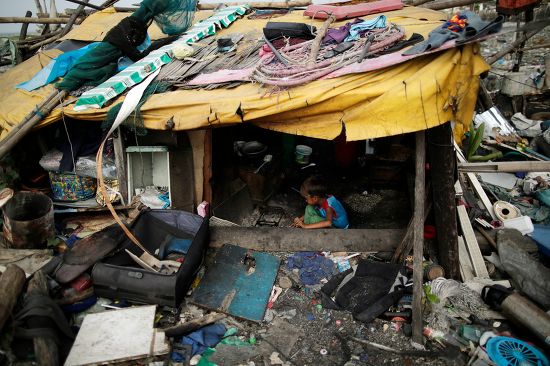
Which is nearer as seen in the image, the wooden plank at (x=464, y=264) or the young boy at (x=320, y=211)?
the wooden plank at (x=464, y=264)

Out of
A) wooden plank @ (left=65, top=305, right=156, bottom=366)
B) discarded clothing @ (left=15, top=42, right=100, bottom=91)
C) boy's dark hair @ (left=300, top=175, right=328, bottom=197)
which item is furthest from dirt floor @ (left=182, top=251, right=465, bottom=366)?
discarded clothing @ (left=15, top=42, right=100, bottom=91)

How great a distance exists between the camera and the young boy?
5.59 metres

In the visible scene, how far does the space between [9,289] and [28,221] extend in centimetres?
145

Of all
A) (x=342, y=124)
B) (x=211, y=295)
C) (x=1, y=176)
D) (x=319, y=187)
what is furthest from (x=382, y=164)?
(x=1, y=176)

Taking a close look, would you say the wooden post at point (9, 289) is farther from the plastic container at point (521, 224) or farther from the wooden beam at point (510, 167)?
the plastic container at point (521, 224)

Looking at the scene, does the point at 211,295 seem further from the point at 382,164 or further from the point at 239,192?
the point at 382,164

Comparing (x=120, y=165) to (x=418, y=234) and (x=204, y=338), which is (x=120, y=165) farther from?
(x=418, y=234)

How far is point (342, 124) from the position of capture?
151 inches

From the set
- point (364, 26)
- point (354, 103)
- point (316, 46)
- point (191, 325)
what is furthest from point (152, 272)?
point (364, 26)

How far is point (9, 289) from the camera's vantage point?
3617 millimetres

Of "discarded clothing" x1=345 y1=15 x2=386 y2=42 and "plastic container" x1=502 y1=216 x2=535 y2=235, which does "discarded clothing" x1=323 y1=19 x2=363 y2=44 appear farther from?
"plastic container" x1=502 y1=216 x2=535 y2=235

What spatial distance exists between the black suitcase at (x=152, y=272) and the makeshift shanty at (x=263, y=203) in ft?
0.08

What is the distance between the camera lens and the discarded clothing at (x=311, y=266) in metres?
4.84

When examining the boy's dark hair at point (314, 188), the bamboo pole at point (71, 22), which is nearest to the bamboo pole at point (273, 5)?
the bamboo pole at point (71, 22)
